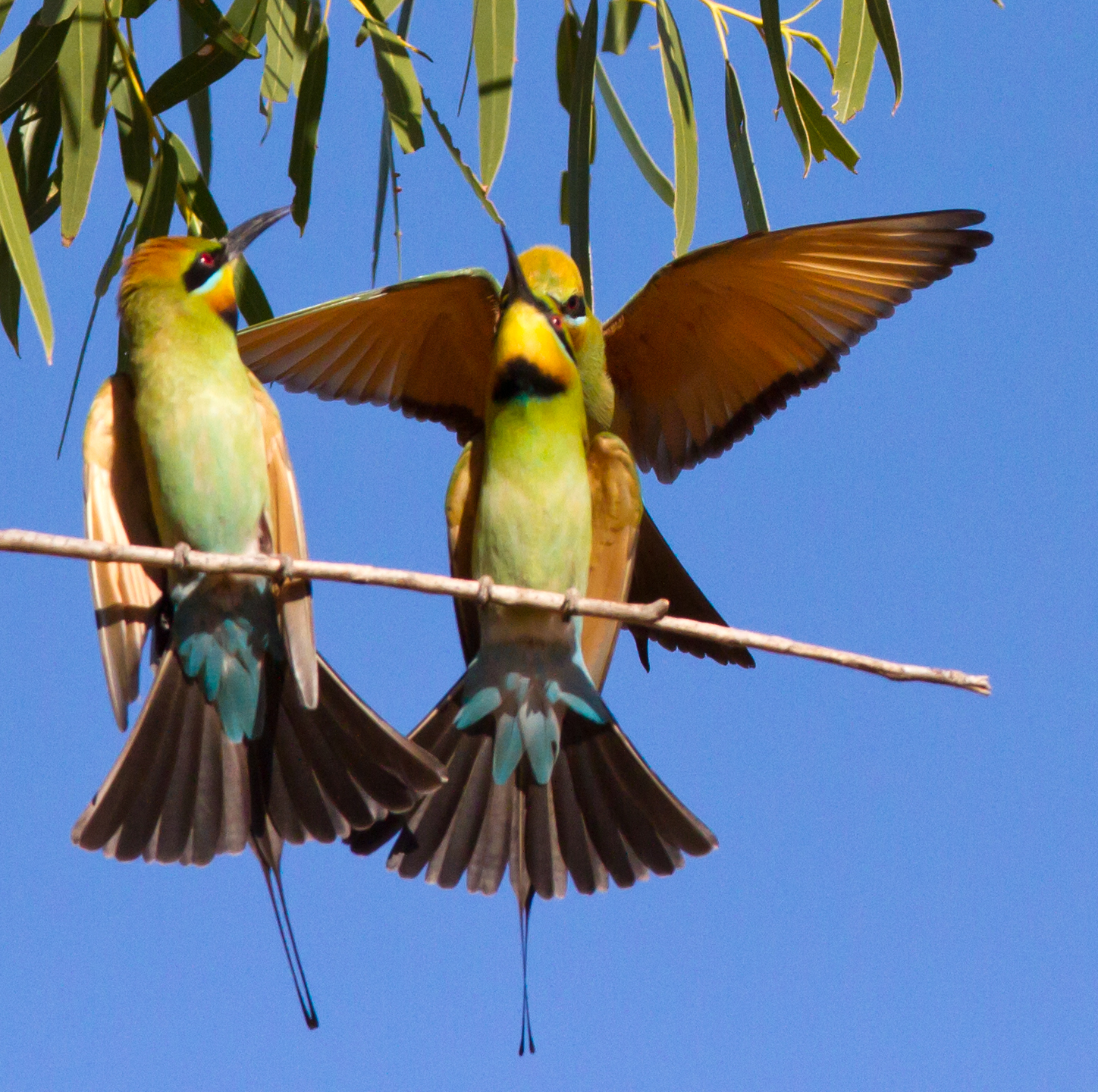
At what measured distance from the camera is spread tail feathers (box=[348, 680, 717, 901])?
9.38 feet

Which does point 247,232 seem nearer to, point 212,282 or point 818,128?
point 212,282

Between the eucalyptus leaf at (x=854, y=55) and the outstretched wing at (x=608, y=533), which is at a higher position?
the eucalyptus leaf at (x=854, y=55)

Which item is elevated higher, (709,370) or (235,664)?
(709,370)

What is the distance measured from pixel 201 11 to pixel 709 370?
1.17m

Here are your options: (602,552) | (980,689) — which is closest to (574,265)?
(602,552)

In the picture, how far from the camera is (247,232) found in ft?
10.2

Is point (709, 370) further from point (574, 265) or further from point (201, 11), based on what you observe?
point (201, 11)

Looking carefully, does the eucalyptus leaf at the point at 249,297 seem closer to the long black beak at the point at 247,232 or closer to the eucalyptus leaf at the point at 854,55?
the long black beak at the point at 247,232

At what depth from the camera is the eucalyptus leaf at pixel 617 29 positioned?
11.7 feet

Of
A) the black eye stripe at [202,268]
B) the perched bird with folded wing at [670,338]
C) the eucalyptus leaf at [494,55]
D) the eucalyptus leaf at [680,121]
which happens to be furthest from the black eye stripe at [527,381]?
the black eye stripe at [202,268]

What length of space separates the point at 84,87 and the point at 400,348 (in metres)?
0.75

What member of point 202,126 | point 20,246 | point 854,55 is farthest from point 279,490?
point 854,55

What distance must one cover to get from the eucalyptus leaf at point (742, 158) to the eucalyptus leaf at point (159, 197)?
111cm

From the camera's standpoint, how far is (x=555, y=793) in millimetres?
2932
